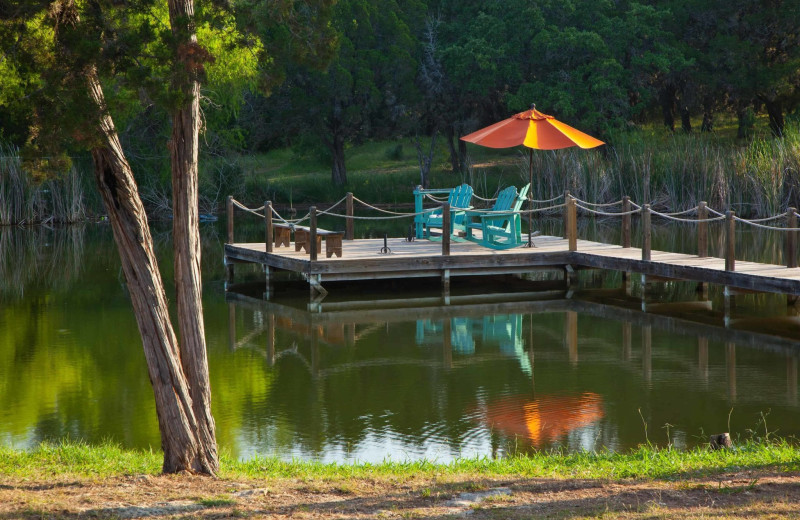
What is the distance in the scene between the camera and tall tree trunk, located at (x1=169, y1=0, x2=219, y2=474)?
19.6ft

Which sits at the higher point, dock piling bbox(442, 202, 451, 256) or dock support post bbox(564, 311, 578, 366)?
dock piling bbox(442, 202, 451, 256)

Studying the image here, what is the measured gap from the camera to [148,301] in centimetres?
590

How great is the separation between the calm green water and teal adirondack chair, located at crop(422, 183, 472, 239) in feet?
4.07

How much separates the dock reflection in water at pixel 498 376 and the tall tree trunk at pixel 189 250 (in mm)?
1492

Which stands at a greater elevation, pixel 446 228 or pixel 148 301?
pixel 446 228

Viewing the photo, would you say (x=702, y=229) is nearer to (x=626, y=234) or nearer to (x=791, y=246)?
(x=791, y=246)

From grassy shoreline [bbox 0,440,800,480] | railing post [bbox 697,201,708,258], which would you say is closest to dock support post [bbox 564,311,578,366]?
railing post [bbox 697,201,708,258]

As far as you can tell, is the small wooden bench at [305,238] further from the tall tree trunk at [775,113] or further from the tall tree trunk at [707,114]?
the tall tree trunk at [775,113]

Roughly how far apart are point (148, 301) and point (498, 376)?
16.5ft

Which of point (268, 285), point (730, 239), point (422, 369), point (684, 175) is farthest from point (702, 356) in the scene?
point (684, 175)

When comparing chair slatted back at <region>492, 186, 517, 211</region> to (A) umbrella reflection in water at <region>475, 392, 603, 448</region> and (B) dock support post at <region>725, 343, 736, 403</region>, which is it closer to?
(B) dock support post at <region>725, 343, 736, 403</region>

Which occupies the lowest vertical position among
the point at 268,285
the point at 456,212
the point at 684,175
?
the point at 268,285

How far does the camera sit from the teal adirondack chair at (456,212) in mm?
16344

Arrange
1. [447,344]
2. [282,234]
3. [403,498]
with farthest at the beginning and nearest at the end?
[282,234], [447,344], [403,498]
